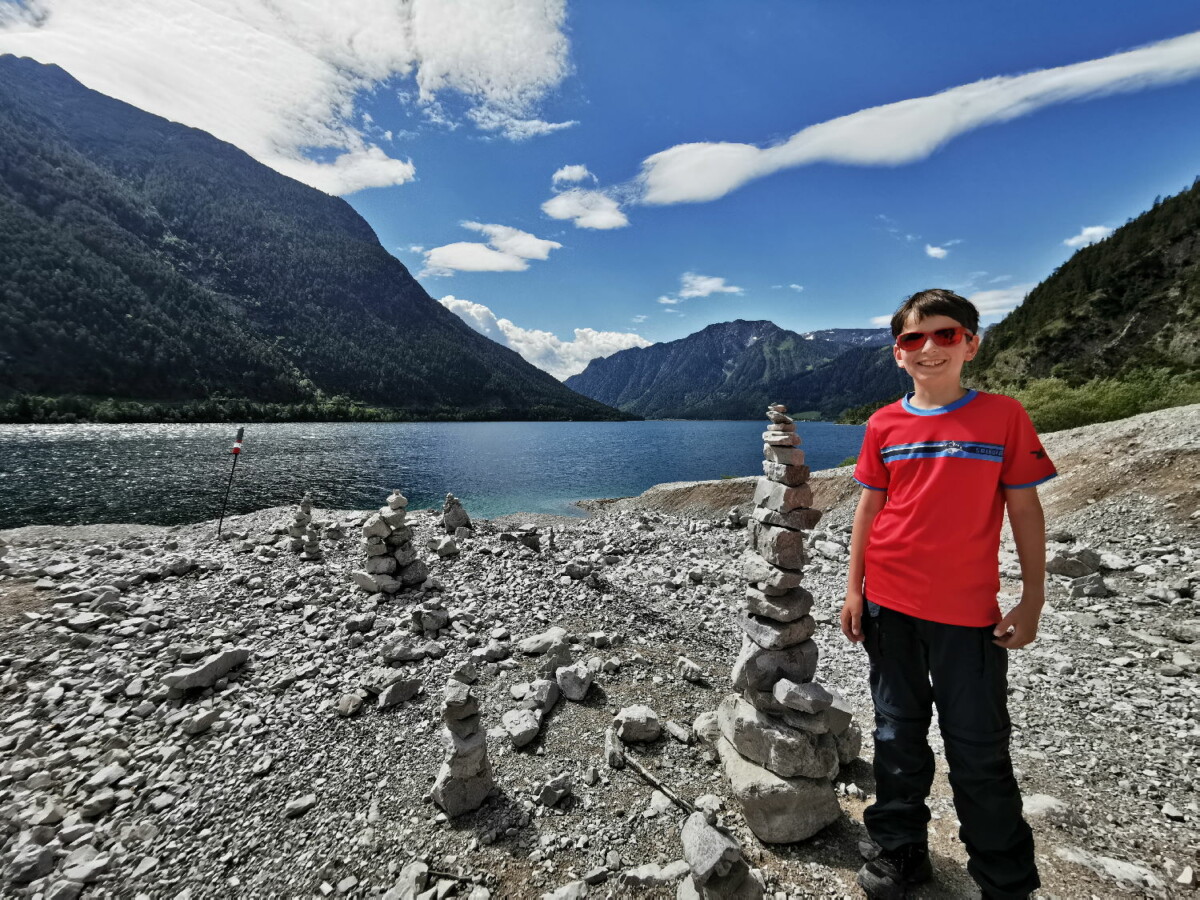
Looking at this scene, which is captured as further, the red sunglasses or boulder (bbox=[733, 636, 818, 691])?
boulder (bbox=[733, 636, 818, 691])

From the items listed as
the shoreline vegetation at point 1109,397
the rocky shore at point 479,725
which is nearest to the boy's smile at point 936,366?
the rocky shore at point 479,725

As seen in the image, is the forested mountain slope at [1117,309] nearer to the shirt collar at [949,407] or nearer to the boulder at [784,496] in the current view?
the boulder at [784,496]

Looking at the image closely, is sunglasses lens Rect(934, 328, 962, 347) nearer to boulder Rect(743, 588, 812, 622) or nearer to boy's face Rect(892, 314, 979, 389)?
boy's face Rect(892, 314, 979, 389)

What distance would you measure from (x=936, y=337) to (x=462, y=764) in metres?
6.66

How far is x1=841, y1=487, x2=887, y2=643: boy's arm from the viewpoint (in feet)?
14.0

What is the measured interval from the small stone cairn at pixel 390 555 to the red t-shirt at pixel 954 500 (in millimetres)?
10951

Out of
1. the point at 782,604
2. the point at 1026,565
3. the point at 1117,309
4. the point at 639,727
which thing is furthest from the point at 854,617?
the point at 1117,309

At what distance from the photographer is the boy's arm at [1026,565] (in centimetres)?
341

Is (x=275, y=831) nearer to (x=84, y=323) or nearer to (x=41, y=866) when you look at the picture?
(x=41, y=866)

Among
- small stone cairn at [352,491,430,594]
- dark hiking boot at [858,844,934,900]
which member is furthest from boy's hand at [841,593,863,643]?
small stone cairn at [352,491,430,594]

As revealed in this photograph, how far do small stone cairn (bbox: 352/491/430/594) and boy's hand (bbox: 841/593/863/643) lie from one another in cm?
1041

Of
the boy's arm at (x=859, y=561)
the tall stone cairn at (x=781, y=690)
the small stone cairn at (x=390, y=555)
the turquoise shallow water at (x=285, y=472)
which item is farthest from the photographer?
the turquoise shallow water at (x=285, y=472)

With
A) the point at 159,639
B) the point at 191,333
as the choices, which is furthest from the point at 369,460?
the point at 191,333

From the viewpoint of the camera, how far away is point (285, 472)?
4831 centimetres
